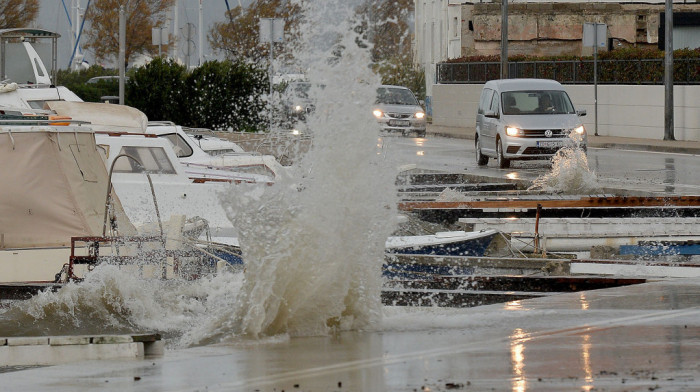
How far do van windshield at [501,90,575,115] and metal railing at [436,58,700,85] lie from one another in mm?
8304

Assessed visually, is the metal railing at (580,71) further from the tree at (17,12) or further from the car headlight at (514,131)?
the tree at (17,12)

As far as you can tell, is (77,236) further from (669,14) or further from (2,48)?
(669,14)

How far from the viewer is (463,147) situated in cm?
3725

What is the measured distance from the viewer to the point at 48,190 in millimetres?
13594

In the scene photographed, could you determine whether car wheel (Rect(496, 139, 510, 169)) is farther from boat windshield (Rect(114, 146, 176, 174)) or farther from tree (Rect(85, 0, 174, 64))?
tree (Rect(85, 0, 174, 64))

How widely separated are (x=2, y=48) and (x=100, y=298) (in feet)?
71.9

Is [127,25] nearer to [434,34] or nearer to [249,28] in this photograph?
[249,28]

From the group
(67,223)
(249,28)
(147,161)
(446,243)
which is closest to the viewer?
(67,223)

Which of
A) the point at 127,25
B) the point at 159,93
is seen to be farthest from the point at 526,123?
the point at 127,25

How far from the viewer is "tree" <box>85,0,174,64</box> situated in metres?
72.1

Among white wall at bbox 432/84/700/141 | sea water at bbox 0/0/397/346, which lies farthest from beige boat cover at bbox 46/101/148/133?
white wall at bbox 432/84/700/141

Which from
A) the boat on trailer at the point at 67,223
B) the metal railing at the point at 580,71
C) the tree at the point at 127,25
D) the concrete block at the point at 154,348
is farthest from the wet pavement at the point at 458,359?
the tree at the point at 127,25

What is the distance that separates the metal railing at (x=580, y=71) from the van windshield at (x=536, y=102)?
8.30m

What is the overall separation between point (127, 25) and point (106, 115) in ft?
174
